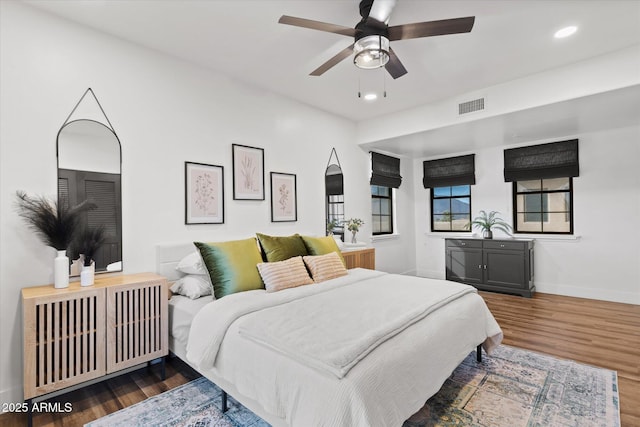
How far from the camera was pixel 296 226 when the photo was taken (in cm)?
Result: 427

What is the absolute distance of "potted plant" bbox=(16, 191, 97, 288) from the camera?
2275 mm

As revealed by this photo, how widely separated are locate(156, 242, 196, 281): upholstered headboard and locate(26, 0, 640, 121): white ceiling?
73.6 inches

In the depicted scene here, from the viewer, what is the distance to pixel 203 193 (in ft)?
10.9

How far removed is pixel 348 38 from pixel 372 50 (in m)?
0.65

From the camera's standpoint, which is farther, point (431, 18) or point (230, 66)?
point (230, 66)

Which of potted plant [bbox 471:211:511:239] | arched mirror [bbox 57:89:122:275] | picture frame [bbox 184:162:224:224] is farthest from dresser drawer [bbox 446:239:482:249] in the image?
arched mirror [bbox 57:89:122:275]

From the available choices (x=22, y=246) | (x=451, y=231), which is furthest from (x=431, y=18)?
(x=451, y=231)

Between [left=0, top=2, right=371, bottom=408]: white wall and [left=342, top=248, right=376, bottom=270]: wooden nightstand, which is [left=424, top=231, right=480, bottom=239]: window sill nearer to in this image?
[left=342, top=248, right=376, bottom=270]: wooden nightstand

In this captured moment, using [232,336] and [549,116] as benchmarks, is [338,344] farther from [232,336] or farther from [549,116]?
[549,116]

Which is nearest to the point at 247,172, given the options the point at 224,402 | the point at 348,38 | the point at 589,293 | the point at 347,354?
the point at 348,38

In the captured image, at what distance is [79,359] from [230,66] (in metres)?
2.89

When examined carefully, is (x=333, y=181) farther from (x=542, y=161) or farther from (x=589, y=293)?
(x=589, y=293)

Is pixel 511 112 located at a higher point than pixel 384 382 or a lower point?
higher

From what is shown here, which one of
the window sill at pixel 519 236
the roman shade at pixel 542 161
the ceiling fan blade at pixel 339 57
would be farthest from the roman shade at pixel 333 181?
the roman shade at pixel 542 161
